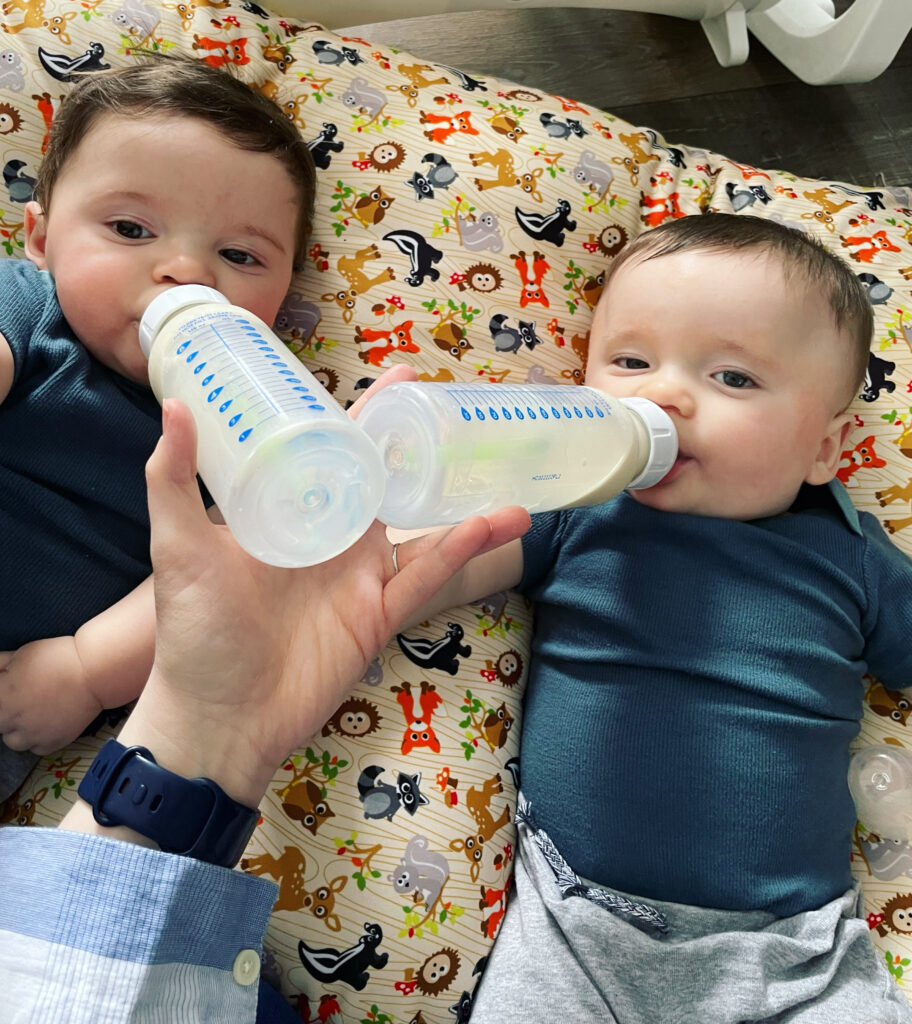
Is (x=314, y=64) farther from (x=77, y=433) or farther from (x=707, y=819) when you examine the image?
(x=707, y=819)

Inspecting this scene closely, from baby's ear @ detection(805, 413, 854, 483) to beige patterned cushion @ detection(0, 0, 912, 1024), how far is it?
0.12 metres

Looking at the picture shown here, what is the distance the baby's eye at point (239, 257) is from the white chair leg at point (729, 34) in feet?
3.62

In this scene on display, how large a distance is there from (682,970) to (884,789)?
385 mm

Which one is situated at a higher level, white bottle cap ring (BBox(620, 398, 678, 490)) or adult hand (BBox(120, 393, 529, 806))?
white bottle cap ring (BBox(620, 398, 678, 490))

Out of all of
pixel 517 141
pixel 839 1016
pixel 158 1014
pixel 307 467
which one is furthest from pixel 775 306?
pixel 158 1014

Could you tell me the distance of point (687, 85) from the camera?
6.30 feet

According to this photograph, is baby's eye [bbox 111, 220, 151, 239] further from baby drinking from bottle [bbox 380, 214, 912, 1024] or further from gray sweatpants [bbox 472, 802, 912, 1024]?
gray sweatpants [bbox 472, 802, 912, 1024]

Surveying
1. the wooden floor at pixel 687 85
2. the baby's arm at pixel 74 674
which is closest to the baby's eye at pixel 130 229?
the baby's arm at pixel 74 674

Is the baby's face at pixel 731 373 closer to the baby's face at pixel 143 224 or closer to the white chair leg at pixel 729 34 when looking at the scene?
the baby's face at pixel 143 224

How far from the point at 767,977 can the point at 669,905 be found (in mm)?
121

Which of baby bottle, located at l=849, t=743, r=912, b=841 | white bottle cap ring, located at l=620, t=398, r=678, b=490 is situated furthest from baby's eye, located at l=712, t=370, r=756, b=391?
baby bottle, located at l=849, t=743, r=912, b=841

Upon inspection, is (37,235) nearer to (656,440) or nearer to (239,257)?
(239,257)

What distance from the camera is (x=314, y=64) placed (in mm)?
1400

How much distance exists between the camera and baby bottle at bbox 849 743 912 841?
1175 mm
